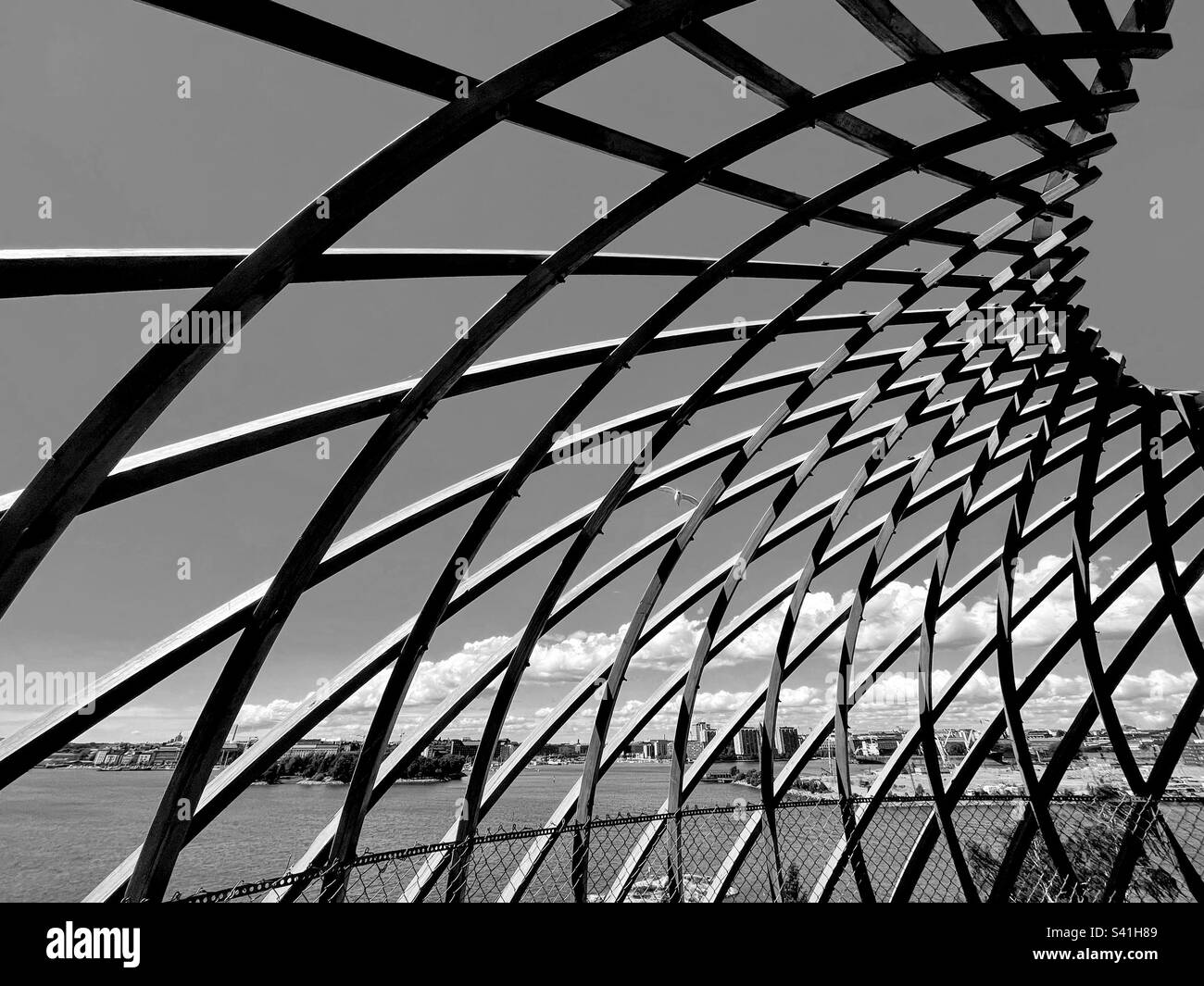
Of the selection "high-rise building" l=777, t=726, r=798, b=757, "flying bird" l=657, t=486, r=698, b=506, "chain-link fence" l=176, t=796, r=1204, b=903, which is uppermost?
"flying bird" l=657, t=486, r=698, b=506

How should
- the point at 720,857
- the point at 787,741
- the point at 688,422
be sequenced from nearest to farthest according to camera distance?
the point at 688,422, the point at 720,857, the point at 787,741

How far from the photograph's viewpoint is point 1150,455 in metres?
18.0

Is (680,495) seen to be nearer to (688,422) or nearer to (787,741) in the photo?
(688,422)

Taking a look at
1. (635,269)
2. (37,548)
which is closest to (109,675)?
(37,548)

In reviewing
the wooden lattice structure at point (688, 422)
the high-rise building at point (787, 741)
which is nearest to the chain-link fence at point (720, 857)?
the wooden lattice structure at point (688, 422)

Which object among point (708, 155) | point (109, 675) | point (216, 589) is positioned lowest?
point (216, 589)

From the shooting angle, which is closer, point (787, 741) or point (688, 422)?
point (688, 422)

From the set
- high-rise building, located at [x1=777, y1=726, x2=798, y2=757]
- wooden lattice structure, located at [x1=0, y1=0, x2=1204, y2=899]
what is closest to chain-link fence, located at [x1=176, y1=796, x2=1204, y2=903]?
wooden lattice structure, located at [x1=0, y1=0, x2=1204, y2=899]

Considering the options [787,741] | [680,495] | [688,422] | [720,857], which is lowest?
Answer: [787,741]

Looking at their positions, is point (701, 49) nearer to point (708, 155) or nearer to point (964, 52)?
point (708, 155)

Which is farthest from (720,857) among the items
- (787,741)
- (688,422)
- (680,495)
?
(787,741)

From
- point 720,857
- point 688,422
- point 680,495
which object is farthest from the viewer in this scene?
point 680,495

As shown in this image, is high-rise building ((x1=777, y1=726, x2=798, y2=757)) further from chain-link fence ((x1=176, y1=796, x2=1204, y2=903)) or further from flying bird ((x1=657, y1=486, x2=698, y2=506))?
flying bird ((x1=657, y1=486, x2=698, y2=506))
